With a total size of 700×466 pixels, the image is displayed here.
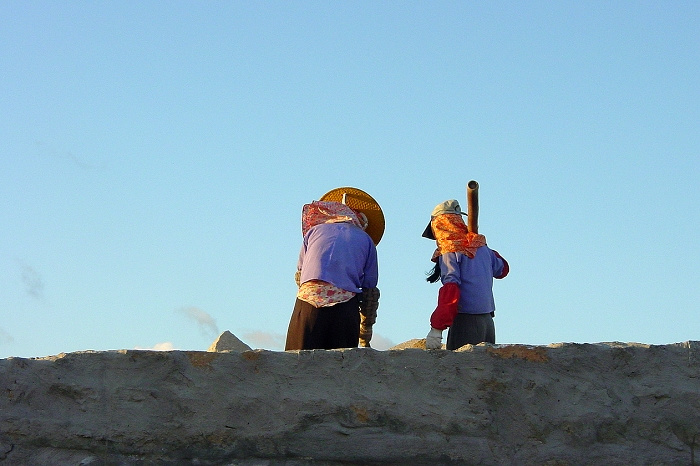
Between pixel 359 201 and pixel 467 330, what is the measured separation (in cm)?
104

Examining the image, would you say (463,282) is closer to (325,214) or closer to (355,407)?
(325,214)

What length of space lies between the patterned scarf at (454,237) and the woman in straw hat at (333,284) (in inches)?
16.9

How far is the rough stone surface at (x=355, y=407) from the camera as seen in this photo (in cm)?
380

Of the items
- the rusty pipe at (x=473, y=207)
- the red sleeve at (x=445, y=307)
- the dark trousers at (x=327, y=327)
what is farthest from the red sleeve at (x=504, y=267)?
the dark trousers at (x=327, y=327)

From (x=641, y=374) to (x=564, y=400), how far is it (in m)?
0.37

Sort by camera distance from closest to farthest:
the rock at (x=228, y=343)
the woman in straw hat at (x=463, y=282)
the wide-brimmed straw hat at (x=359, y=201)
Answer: the woman in straw hat at (x=463, y=282) → the wide-brimmed straw hat at (x=359, y=201) → the rock at (x=228, y=343)

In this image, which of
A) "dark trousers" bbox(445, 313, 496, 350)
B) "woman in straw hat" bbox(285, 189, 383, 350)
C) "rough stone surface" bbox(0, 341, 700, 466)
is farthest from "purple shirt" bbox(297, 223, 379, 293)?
"rough stone surface" bbox(0, 341, 700, 466)

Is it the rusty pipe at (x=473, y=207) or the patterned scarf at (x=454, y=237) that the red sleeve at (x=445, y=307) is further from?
the rusty pipe at (x=473, y=207)

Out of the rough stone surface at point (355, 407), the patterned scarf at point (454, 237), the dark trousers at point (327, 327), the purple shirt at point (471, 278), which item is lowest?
the rough stone surface at point (355, 407)

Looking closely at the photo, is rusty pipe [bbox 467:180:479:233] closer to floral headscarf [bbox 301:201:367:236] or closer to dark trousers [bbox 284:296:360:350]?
floral headscarf [bbox 301:201:367:236]

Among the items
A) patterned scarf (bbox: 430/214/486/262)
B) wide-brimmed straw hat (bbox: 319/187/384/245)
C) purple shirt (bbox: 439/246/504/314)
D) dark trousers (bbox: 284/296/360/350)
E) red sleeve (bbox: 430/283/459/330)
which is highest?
wide-brimmed straw hat (bbox: 319/187/384/245)

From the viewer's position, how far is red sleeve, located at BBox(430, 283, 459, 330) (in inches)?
201

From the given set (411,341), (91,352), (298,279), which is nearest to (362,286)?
(298,279)

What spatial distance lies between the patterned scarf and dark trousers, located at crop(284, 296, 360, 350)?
743 mm
